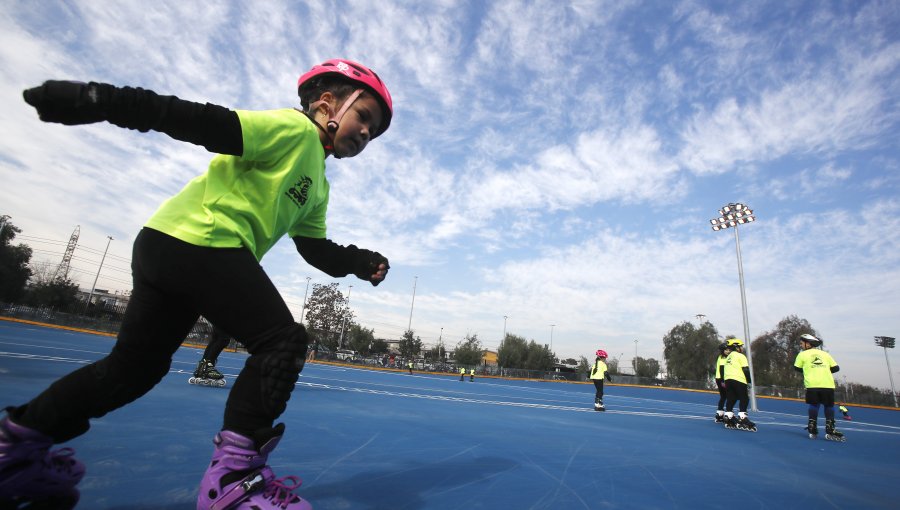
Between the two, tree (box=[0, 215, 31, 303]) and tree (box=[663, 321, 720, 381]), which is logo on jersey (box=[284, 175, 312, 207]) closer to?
tree (box=[0, 215, 31, 303])

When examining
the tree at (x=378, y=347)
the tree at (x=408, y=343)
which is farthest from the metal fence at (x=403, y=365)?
the tree at (x=378, y=347)

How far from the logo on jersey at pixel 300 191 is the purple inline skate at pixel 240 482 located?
2.86ft

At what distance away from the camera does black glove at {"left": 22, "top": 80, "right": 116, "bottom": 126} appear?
111 centimetres

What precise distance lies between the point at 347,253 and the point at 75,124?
121cm

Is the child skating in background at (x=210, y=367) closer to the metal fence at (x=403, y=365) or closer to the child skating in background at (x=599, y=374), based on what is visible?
the child skating in background at (x=599, y=374)

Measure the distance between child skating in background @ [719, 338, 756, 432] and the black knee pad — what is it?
931cm

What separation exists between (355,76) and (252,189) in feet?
2.38

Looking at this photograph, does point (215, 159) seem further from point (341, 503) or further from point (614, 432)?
point (614, 432)

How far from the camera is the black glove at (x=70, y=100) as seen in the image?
1.11 metres

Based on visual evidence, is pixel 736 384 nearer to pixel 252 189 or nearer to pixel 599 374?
pixel 599 374

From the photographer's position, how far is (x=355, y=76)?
1854 millimetres

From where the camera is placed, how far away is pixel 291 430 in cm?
330

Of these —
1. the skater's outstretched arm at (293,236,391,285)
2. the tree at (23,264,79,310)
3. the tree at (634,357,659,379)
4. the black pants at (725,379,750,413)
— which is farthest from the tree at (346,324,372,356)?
the skater's outstretched arm at (293,236,391,285)

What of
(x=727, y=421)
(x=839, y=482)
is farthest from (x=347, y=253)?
(x=727, y=421)
